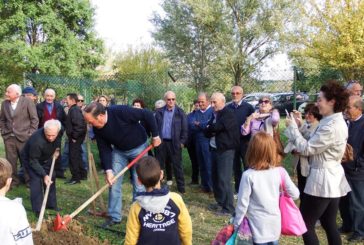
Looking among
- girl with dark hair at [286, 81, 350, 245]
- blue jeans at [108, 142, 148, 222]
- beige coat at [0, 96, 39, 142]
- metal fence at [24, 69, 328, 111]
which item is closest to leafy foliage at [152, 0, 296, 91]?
metal fence at [24, 69, 328, 111]

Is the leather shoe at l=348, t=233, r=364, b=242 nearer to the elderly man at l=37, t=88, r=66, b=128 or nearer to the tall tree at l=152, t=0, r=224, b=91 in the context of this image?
the elderly man at l=37, t=88, r=66, b=128

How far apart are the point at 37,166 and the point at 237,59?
2024 cm

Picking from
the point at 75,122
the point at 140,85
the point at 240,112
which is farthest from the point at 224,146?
the point at 140,85

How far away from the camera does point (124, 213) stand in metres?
5.90

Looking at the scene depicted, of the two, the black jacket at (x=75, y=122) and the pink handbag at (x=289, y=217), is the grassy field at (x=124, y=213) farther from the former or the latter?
the pink handbag at (x=289, y=217)

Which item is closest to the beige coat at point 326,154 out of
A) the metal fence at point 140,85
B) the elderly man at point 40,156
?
the elderly man at point 40,156

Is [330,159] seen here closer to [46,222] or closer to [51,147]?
[46,222]

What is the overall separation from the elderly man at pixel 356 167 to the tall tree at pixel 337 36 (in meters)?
4.41

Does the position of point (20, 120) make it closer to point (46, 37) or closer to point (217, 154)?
point (217, 154)

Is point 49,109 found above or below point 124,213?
above

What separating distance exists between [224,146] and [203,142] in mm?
1755

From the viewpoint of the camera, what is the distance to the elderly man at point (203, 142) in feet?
23.8

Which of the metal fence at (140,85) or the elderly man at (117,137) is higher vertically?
the metal fence at (140,85)

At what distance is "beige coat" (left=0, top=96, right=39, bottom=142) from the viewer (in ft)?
23.4
